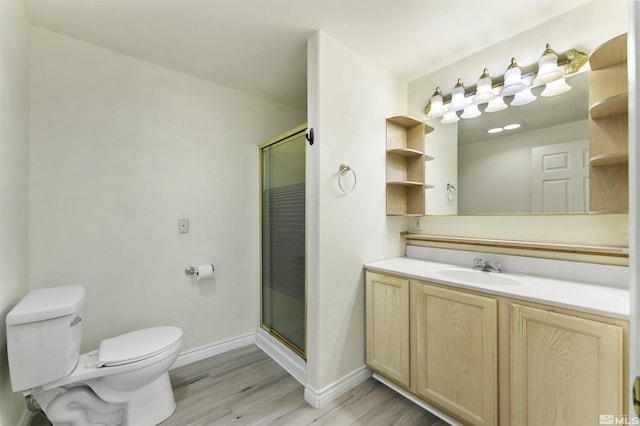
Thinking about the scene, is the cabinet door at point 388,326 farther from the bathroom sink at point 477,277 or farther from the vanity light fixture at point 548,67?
the vanity light fixture at point 548,67

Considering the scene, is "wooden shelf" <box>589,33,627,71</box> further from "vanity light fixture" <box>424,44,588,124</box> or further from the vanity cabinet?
the vanity cabinet

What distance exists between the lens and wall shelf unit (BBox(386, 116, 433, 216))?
215 centimetres

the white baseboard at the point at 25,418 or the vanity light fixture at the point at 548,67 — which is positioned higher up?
the vanity light fixture at the point at 548,67

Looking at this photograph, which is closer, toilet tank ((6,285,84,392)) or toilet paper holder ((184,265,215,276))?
toilet tank ((6,285,84,392))

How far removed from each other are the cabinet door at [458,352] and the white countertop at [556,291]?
0.07 metres

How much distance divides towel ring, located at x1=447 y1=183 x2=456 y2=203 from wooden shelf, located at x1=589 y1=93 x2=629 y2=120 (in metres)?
0.84

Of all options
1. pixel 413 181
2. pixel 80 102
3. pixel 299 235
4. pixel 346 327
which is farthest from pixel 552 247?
pixel 80 102

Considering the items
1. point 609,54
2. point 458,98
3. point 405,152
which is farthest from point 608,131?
point 405,152

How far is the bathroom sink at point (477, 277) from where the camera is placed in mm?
1581

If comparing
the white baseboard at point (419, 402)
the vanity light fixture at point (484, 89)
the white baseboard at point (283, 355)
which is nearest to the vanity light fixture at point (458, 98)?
the vanity light fixture at point (484, 89)

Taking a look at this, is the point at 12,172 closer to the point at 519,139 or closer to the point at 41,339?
the point at 41,339

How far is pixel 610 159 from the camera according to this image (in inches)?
51.0

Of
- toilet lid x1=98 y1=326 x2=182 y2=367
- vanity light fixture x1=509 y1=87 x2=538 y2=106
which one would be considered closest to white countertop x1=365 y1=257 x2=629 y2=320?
vanity light fixture x1=509 y1=87 x2=538 y2=106

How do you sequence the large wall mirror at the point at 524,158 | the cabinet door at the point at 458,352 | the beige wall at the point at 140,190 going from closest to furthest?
1. the cabinet door at the point at 458,352
2. the large wall mirror at the point at 524,158
3. the beige wall at the point at 140,190
